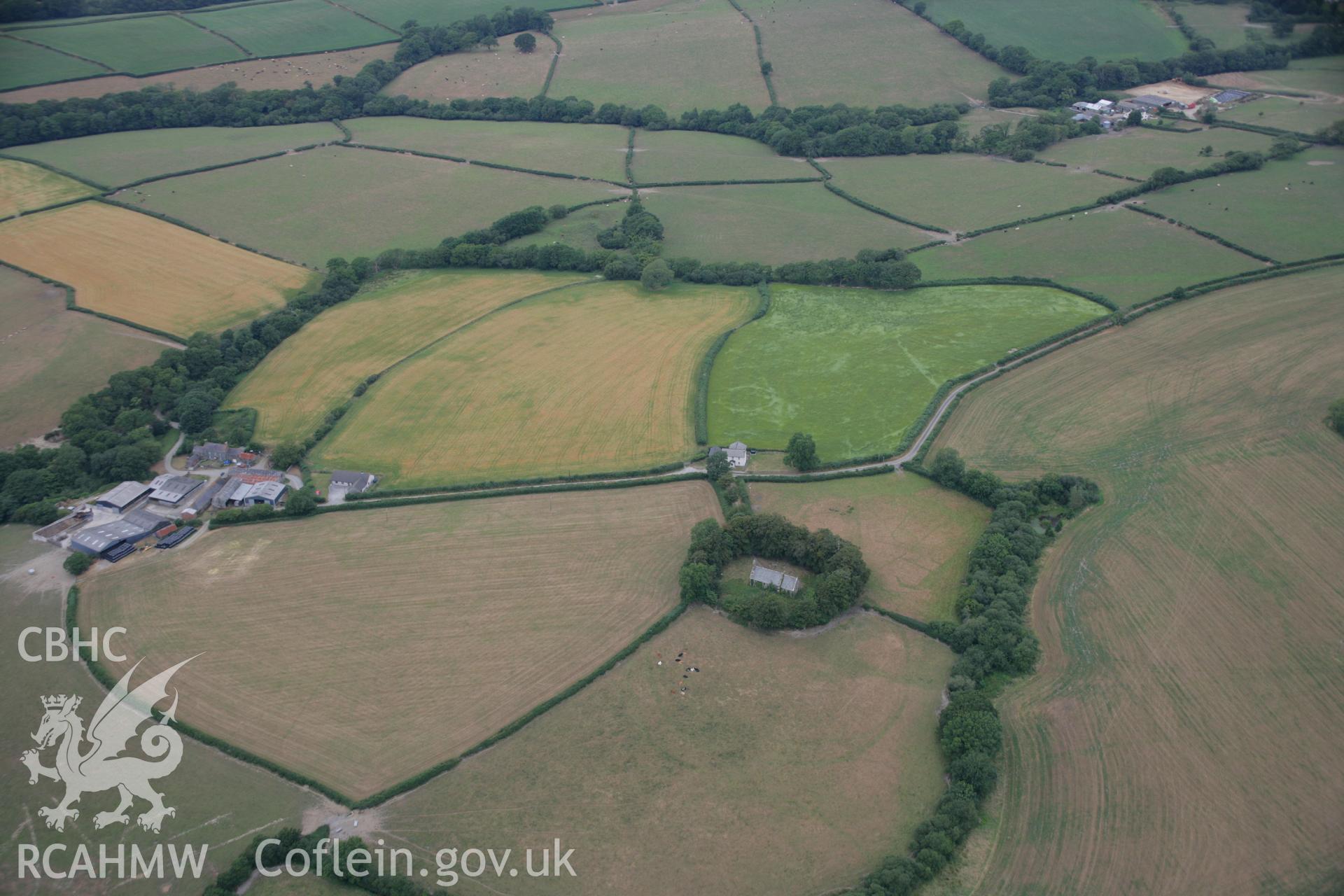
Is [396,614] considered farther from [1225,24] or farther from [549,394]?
[1225,24]

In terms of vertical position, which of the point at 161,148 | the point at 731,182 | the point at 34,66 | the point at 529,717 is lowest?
the point at 529,717

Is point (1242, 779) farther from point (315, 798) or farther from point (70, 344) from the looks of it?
point (70, 344)

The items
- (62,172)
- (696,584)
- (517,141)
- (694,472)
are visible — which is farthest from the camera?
(517,141)

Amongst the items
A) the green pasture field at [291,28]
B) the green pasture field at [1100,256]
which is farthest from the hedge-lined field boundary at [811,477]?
the green pasture field at [291,28]


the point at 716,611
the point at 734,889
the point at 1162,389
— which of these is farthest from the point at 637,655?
the point at 1162,389

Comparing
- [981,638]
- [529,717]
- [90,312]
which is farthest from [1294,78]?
[90,312]

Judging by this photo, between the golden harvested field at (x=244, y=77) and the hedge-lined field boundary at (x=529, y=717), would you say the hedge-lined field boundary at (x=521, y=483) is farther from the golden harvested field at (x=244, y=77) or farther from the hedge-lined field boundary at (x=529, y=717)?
the golden harvested field at (x=244, y=77)
